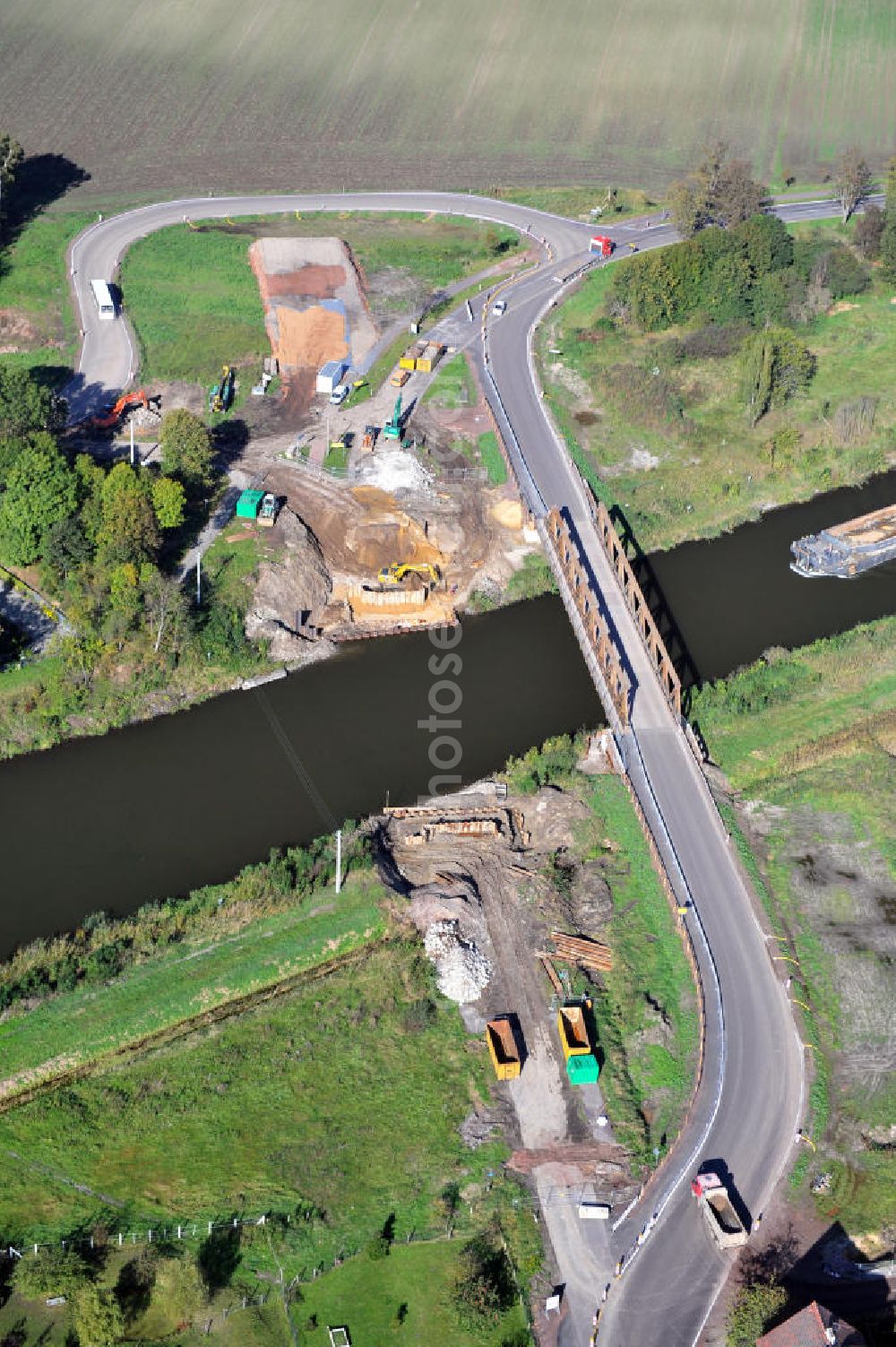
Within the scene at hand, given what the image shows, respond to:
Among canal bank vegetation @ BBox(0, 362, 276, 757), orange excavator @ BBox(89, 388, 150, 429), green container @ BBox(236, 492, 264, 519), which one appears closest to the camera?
canal bank vegetation @ BBox(0, 362, 276, 757)

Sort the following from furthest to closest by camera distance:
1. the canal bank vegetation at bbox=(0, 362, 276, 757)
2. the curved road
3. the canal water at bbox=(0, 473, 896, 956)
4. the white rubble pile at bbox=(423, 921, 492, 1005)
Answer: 1. the canal bank vegetation at bbox=(0, 362, 276, 757)
2. the canal water at bbox=(0, 473, 896, 956)
3. the white rubble pile at bbox=(423, 921, 492, 1005)
4. the curved road

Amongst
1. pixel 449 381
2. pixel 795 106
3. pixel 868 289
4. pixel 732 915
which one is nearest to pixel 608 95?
pixel 795 106

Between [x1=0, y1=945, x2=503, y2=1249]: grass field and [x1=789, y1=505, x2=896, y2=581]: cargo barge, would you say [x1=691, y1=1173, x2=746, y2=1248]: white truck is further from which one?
[x1=789, y1=505, x2=896, y2=581]: cargo barge

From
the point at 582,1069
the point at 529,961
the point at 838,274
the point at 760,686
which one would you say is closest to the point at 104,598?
the point at 529,961

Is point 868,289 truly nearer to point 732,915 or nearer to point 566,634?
point 566,634

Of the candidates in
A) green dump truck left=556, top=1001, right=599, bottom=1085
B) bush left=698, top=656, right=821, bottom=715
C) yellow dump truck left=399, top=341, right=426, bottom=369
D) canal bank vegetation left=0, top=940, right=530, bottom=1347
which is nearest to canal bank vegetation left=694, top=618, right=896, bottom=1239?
bush left=698, top=656, right=821, bottom=715

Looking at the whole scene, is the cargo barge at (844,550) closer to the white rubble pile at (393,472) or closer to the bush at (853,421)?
the bush at (853,421)

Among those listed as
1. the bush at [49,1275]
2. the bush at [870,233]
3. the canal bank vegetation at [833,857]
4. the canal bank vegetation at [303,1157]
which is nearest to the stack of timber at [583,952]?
the canal bank vegetation at [303,1157]

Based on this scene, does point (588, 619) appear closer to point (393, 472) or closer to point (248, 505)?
point (393, 472)
